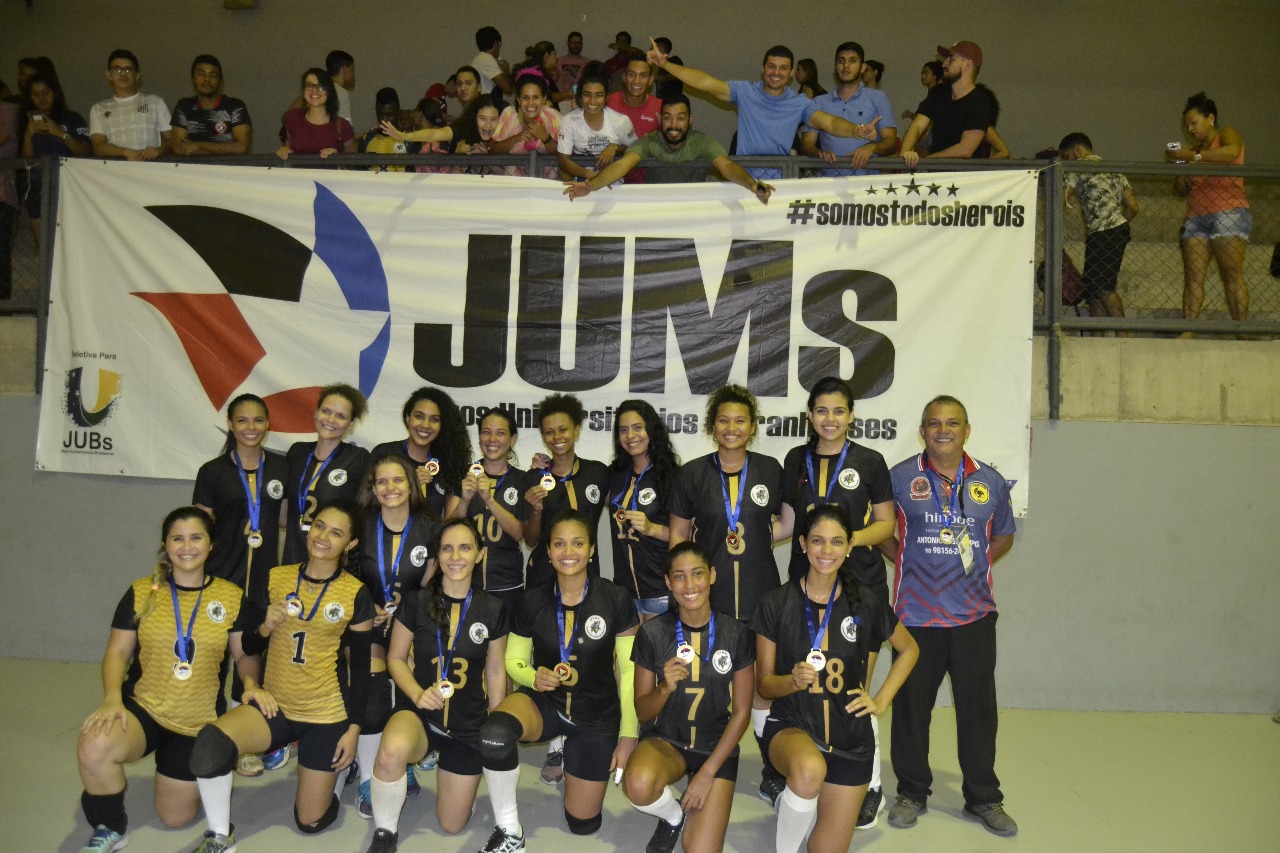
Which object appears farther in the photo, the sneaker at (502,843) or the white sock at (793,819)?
the sneaker at (502,843)

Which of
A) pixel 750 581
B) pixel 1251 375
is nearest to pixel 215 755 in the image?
pixel 750 581

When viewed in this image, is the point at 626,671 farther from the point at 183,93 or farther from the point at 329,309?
the point at 183,93

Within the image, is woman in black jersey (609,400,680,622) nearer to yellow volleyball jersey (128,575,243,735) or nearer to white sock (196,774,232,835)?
yellow volleyball jersey (128,575,243,735)

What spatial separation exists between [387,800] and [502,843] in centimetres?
46

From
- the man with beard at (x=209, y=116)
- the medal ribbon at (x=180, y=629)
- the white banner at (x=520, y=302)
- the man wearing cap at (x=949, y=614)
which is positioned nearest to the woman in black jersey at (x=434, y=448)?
the white banner at (x=520, y=302)

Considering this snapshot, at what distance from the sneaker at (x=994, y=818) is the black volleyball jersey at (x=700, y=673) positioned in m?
1.22

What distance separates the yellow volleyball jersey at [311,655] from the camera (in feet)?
13.1

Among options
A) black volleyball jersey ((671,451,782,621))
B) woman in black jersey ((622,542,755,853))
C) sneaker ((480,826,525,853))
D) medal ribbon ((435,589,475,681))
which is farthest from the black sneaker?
medal ribbon ((435,589,475,681))

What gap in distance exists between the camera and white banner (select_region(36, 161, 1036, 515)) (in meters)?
5.56

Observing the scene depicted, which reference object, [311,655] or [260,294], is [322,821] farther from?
[260,294]

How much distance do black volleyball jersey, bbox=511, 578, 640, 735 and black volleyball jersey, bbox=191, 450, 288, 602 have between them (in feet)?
4.63

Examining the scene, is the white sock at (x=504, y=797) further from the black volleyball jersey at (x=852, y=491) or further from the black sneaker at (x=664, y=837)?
the black volleyball jersey at (x=852, y=491)

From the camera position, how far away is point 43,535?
6227 mm

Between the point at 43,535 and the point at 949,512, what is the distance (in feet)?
17.7
